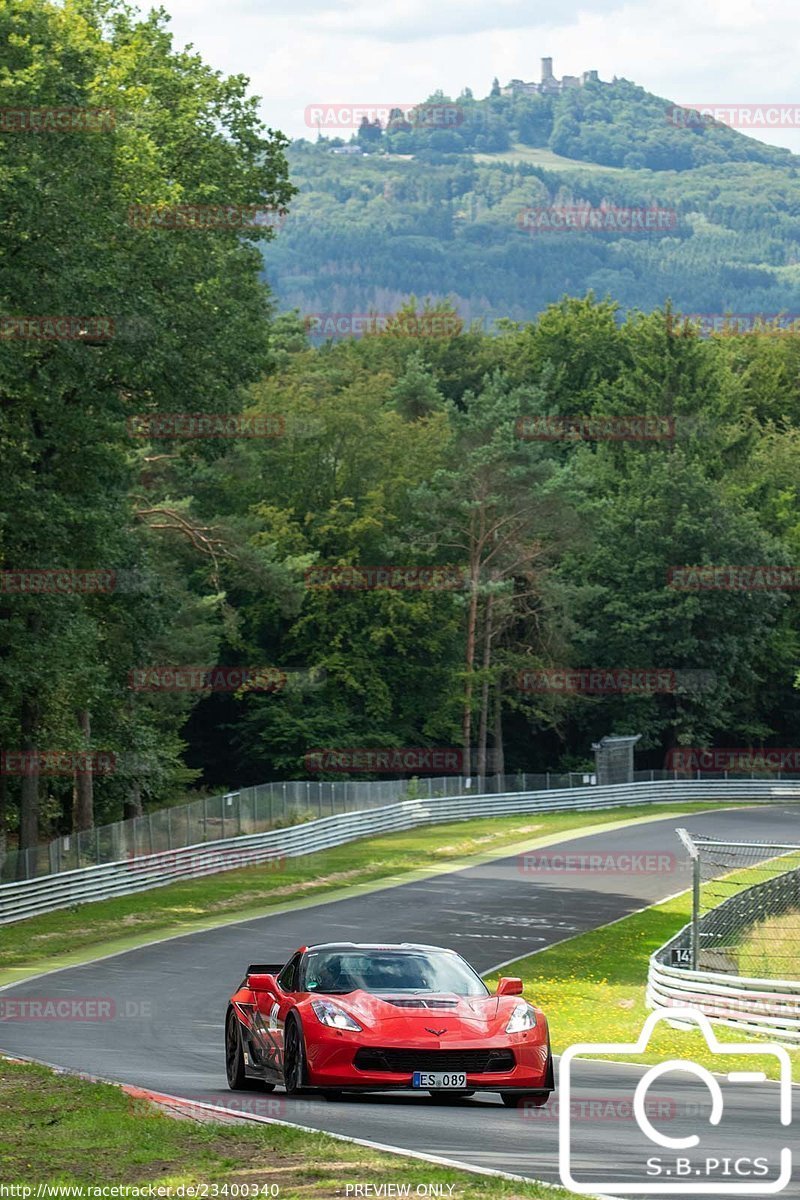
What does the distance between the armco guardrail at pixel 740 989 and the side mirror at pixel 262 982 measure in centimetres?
738

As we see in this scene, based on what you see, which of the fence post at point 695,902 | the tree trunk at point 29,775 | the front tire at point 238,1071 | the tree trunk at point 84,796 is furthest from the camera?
the tree trunk at point 84,796

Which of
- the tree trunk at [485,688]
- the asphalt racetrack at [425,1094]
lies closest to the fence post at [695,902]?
the asphalt racetrack at [425,1094]

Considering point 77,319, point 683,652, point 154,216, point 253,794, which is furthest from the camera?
point 683,652

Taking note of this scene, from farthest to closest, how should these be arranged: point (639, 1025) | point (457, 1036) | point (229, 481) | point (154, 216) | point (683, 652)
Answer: point (683, 652) < point (229, 481) < point (154, 216) < point (639, 1025) < point (457, 1036)

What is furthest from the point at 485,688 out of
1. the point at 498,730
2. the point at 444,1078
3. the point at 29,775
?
the point at 444,1078

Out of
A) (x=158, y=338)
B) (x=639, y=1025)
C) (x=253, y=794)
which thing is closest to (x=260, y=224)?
(x=158, y=338)

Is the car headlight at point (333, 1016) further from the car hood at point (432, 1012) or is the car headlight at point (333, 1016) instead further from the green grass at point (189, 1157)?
the green grass at point (189, 1157)

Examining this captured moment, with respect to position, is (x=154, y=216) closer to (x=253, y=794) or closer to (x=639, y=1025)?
(x=253, y=794)

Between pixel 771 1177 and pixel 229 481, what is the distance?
71595 millimetres

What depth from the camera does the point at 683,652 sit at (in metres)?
86.9

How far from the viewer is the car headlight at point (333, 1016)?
13.5 m

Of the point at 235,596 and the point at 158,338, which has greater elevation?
the point at 158,338

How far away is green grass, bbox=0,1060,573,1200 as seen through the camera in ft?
32.2

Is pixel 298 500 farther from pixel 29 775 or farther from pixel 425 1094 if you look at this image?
pixel 425 1094
